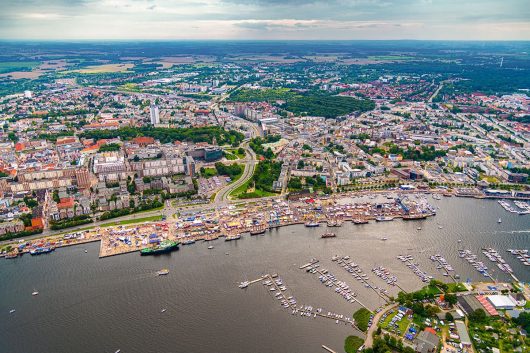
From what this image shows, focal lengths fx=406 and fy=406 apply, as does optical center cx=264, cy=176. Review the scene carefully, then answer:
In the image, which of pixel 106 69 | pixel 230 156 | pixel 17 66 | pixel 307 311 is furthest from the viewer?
pixel 17 66

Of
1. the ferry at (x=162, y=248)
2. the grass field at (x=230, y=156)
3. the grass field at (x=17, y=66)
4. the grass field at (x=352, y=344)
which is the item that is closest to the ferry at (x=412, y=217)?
the grass field at (x=352, y=344)

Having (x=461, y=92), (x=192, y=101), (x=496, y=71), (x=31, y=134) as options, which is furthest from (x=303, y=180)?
(x=496, y=71)

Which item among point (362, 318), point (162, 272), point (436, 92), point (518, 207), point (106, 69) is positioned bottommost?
point (162, 272)

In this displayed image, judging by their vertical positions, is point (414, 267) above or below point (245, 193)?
below

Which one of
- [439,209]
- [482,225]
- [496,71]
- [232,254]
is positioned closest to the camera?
[232,254]

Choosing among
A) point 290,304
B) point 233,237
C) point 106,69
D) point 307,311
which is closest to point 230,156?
point 233,237

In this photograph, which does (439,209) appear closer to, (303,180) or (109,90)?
(303,180)

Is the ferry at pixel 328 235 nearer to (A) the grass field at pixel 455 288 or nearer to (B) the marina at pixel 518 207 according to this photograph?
(A) the grass field at pixel 455 288

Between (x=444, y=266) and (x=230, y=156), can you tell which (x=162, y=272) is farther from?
(x=230, y=156)
